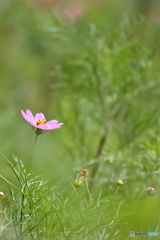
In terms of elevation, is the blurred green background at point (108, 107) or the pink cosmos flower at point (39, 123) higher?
the blurred green background at point (108, 107)

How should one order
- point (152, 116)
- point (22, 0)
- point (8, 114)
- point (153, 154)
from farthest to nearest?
1. point (22, 0)
2. point (8, 114)
3. point (152, 116)
4. point (153, 154)

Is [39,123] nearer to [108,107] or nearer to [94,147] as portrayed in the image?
[108,107]

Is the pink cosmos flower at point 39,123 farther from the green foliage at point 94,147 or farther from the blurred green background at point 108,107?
the blurred green background at point 108,107

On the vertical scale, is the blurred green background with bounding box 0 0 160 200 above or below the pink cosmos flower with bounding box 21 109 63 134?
above

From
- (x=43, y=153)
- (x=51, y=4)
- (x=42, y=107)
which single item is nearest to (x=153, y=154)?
(x=43, y=153)

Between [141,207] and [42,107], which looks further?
[42,107]

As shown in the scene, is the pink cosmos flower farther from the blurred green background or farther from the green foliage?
the blurred green background

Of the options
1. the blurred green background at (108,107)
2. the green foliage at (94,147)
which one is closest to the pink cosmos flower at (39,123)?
the green foliage at (94,147)

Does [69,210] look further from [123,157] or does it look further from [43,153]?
[43,153]

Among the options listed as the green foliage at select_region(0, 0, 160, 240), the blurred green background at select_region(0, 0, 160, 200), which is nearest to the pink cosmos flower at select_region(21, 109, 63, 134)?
the green foliage at select_region(0, 0, 160, 240)

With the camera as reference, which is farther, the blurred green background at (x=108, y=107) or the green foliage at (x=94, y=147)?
the blurred green background at (x=108, y=107)

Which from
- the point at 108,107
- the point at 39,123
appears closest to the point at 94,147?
the point at 108,107
